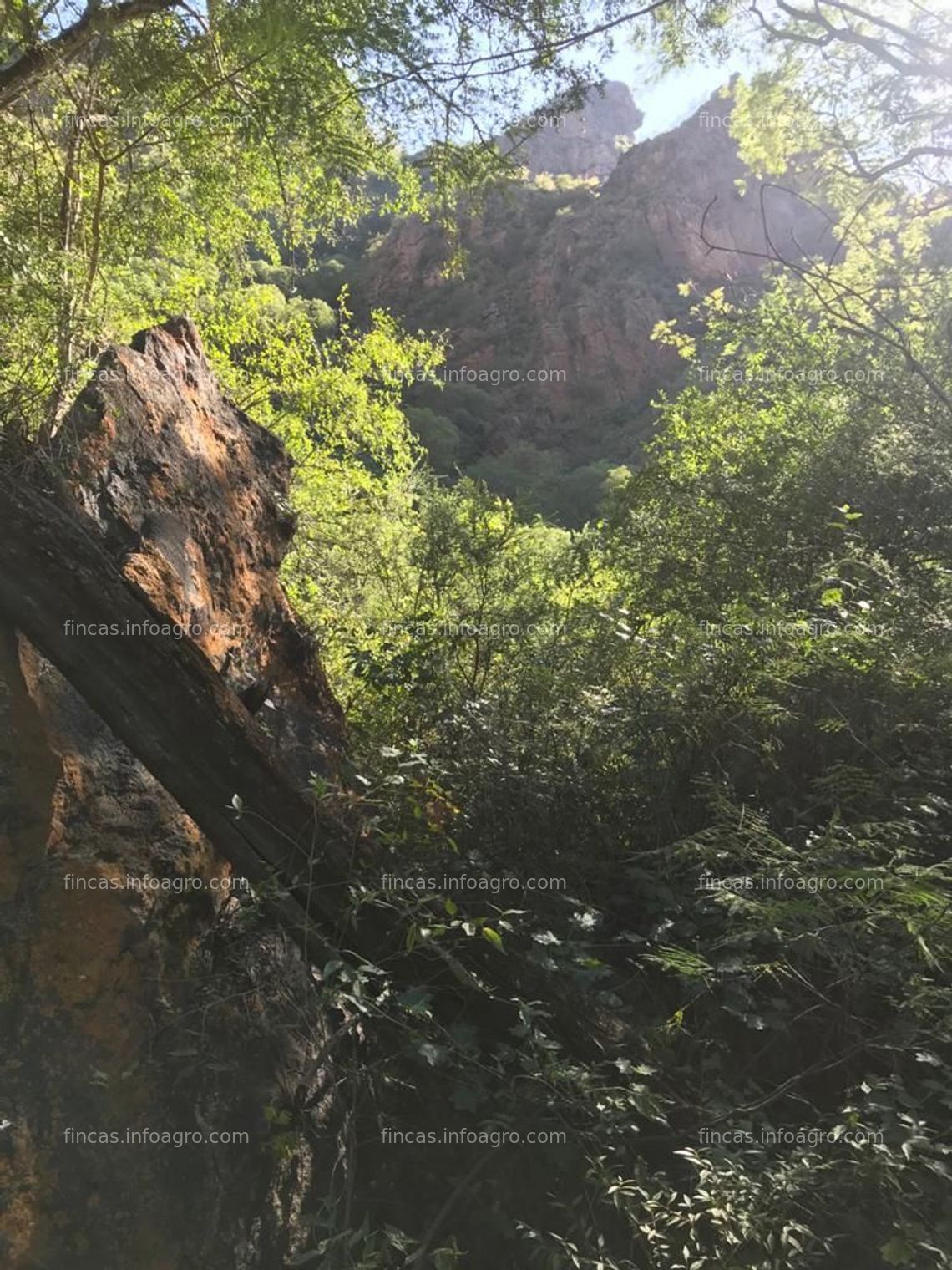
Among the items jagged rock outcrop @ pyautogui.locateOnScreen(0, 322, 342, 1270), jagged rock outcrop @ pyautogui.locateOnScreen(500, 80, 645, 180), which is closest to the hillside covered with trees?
jagged rock outcrop @ pyautogui.locateOnScreen(0, 322, 342, 1270)

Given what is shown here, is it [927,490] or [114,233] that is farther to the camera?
[114,233]

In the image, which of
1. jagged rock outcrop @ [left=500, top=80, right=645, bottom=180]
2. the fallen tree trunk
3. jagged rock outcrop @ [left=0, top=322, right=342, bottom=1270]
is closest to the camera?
jagged rock outcrop @ [left=0, top=322, right=342, bottom=1270]

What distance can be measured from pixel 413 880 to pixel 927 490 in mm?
4553

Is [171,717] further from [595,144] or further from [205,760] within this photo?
[595,144]

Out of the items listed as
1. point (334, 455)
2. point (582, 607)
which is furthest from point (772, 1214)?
point (334, 455)

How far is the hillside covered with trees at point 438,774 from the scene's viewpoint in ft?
7.13

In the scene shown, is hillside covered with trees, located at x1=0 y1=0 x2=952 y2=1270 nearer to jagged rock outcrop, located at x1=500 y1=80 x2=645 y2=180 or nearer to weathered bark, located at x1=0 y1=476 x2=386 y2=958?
weathered bark, located at x1=0 y1=476 x2=386 y2=958

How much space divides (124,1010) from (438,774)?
5.08ft

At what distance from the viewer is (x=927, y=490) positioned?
5.19 metres

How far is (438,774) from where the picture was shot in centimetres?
349

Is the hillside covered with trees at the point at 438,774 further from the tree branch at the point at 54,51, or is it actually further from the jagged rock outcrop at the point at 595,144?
the jagged rock outcrop at the point at 595,144

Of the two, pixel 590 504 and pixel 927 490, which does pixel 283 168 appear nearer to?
pixel 927 490

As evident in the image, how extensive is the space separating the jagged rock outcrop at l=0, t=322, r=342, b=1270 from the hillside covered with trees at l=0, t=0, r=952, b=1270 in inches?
0.5

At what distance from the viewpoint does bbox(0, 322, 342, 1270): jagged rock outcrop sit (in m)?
2.04
